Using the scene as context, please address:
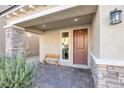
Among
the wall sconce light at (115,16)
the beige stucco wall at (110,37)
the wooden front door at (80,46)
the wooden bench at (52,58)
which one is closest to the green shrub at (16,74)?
the beige stucco wall at (110,37)

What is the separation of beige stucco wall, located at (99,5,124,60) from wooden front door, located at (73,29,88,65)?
3600 mm

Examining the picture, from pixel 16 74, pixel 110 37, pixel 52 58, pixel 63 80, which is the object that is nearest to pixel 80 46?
pixel 52 58

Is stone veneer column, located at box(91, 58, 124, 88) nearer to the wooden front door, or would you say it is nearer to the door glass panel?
the wooden front door

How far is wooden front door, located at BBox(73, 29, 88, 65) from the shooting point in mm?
6293

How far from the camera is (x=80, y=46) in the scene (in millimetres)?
6430

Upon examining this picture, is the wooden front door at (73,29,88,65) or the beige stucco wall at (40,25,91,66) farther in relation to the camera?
the beige stucco wall at (40,25,91,66)

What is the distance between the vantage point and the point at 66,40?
6.82 metres

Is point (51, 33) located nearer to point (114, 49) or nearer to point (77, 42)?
point (77, 42)

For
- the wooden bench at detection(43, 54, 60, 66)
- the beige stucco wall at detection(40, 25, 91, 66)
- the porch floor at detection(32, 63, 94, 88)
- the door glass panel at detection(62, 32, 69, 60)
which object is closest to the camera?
the porch floor at detection(32, 63, 94, 88)

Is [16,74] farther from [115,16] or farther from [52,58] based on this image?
[52,58]

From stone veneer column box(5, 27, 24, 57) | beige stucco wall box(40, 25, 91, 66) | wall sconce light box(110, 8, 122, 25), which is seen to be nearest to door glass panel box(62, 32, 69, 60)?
beige stucco wall box(40, 25, 91, 66)

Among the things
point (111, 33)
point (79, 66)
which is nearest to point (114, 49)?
point (111, 33)

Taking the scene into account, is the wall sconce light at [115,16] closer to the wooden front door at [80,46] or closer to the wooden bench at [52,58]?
the wooden front door at [80,46]

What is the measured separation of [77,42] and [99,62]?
3.88 m
